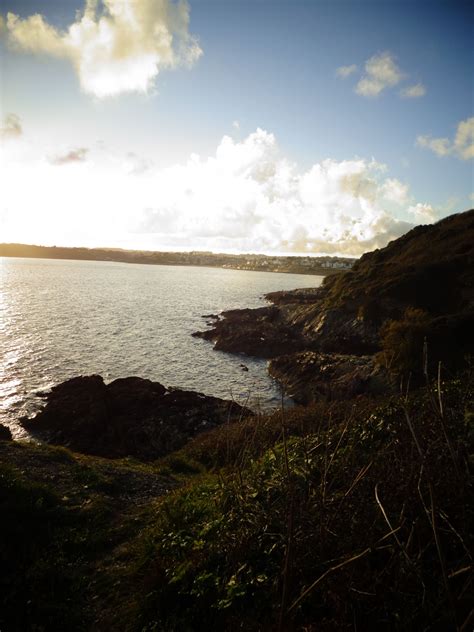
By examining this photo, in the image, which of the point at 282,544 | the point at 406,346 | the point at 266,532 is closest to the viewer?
the point at 282,544

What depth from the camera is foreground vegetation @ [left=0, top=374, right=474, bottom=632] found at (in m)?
4.16

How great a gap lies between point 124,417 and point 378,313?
31.0 meters

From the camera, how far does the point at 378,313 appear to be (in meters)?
39.5

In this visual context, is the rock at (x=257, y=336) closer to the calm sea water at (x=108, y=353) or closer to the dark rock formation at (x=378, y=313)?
the dark rock formation at (x=378, y=313)

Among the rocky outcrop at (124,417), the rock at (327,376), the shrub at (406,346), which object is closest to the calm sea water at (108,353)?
the rock at (327,376)

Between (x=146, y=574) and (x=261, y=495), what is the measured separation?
107 inches

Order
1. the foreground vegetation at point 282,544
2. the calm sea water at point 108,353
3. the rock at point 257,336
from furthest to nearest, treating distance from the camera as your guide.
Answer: the rock at point 257,336, the calm sea water at point 108,353, the foreground vegetation at point 282,544

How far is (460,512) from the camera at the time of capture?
4.61 metres

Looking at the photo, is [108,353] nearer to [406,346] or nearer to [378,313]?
[406,346]

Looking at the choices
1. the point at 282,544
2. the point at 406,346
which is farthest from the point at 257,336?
the point at 282,544

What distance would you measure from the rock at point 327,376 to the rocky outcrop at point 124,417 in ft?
23.9

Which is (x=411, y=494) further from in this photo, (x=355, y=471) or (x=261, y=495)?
A: (x=261, y=495)

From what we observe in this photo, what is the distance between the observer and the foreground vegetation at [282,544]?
4.16 metres

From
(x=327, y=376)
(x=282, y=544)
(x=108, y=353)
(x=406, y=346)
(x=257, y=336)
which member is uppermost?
(x=282, y=544)
